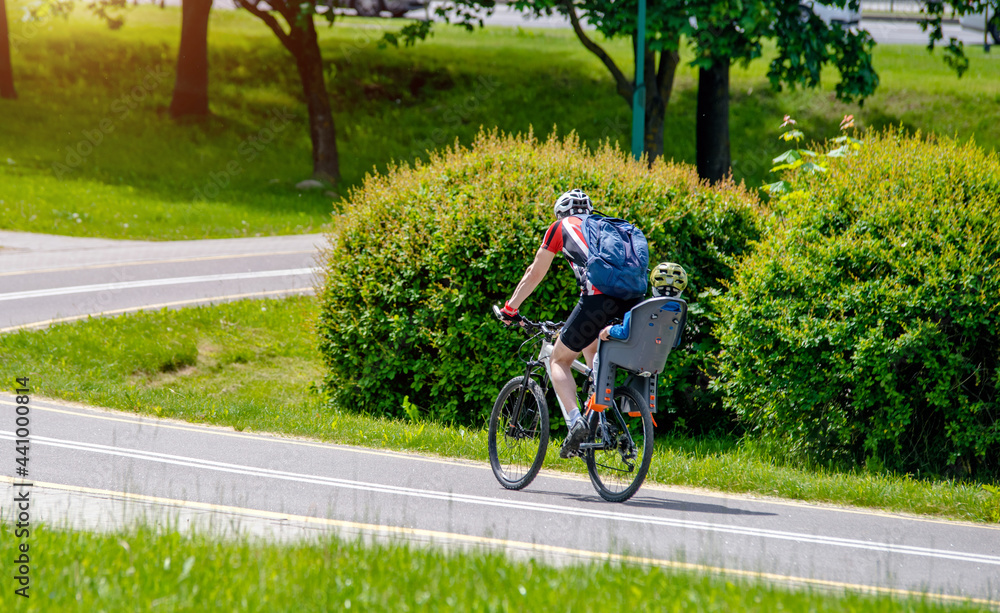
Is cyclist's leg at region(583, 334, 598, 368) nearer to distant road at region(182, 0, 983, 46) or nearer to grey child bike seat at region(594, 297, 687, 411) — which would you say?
grey child bike seat at region(594, 297, 687, 411)

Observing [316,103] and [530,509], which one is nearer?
[530,509]

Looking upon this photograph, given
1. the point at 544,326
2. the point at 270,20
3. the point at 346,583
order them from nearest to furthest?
the point at 346,583
the point at 544,326
the point at 270,20

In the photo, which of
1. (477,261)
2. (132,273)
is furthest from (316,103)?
(477,261)

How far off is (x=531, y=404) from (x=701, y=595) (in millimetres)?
2933

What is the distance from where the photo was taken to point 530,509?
21.2ft

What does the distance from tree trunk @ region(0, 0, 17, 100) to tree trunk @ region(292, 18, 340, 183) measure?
996 cm

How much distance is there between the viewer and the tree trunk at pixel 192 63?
2955cm

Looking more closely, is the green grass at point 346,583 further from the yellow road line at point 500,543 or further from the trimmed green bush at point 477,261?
the trimmed green bush at point 477,261

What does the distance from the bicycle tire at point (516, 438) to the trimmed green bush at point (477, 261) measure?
2074mm

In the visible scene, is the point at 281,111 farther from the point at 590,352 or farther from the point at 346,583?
the point at 346,583

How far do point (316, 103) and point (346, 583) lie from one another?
24.2 meters

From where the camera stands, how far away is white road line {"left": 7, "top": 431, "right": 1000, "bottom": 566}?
5910 millimetres

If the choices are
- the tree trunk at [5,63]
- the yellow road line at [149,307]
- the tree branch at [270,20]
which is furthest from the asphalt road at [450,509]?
the tree trunk at [5,63]

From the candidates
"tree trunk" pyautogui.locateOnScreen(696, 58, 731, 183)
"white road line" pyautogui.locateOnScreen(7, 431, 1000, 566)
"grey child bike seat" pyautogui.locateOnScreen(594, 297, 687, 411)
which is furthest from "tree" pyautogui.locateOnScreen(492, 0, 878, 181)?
"white road line" pyautogui.locateOnScreen(7, 431, 1000, 566)
